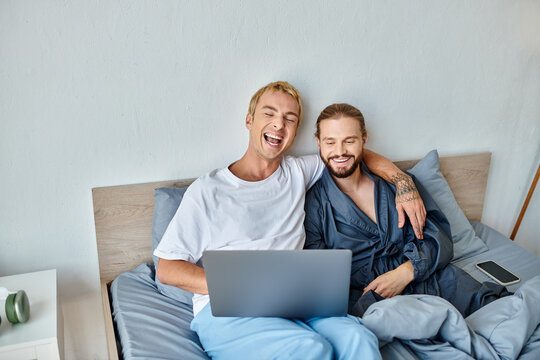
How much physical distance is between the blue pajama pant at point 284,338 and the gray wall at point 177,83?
599 millimetres

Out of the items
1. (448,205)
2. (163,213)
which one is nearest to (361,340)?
(163,213)

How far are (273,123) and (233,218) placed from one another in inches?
14.8

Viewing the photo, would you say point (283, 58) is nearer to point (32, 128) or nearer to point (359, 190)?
point (359, 190)

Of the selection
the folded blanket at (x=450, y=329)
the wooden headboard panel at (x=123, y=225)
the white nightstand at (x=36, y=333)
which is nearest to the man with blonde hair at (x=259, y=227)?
the folded blanket at (x=450, y=329)

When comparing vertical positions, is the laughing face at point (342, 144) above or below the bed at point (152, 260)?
above

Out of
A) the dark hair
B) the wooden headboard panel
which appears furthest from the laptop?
the dark hair

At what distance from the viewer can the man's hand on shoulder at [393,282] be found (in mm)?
1532

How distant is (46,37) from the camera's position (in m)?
1.38

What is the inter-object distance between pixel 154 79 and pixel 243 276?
0.82 metres

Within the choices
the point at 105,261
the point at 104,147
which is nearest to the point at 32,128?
the point at 104,147

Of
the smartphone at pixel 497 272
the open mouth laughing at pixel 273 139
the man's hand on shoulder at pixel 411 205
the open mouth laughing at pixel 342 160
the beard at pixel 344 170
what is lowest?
the smartphone at pixel 497 272

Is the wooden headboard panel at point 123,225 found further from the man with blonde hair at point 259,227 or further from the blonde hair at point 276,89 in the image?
the blonde hair at point 276,89

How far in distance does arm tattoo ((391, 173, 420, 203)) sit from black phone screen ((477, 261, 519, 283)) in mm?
472

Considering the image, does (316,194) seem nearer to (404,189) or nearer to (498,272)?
(404,189)
